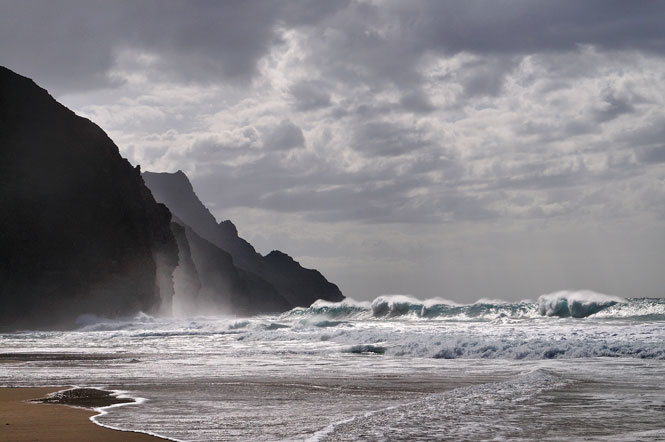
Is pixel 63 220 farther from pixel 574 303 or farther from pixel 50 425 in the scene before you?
pixel 50 425

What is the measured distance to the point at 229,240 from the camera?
176500 millimetres

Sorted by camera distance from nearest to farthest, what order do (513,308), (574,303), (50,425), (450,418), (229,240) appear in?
(50,425), (450,418), (574,303), (513,308), (229,240)

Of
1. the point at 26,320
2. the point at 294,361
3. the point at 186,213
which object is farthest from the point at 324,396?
the point at 186,213

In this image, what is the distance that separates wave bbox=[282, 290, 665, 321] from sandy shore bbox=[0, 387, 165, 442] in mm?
33806

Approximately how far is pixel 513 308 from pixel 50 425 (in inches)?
1677

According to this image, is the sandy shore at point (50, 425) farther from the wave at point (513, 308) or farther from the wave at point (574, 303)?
the wave at point (574, 303)

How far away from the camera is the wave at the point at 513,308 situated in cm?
4100

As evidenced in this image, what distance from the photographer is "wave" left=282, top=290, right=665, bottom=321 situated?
41.0 meters

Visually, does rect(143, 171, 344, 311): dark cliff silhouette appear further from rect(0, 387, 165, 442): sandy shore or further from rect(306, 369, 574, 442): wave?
rect(0, 387, 165, 442): sandy shore

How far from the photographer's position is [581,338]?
22.0 m

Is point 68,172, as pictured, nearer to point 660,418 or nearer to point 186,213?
point 660,418

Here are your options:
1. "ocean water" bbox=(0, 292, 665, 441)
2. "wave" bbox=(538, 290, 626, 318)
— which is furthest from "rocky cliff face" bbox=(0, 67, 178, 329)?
"ocean water" bbox=(0, 292, 665, 441)

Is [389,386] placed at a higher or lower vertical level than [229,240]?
lower

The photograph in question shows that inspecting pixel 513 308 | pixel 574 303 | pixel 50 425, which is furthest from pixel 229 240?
pixel 50 425
